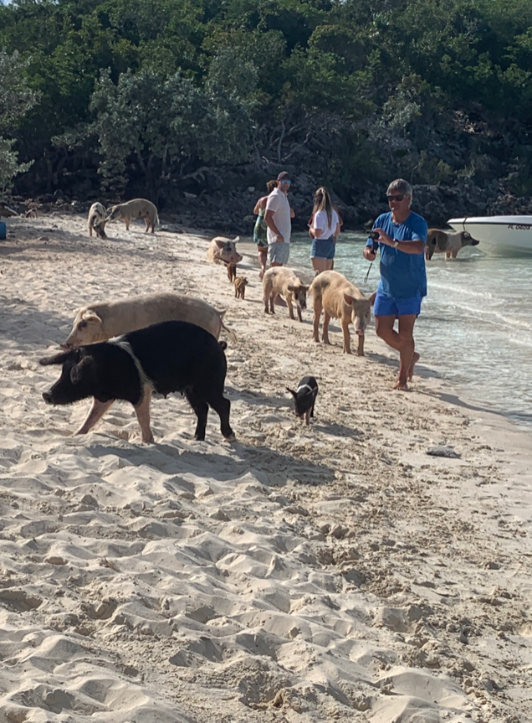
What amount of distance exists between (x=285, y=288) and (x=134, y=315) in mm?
4924

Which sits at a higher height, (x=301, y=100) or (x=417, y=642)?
(x=301, y=100)

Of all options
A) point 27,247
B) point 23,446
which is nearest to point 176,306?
point 23,446

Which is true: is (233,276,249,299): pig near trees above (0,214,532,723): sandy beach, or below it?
above

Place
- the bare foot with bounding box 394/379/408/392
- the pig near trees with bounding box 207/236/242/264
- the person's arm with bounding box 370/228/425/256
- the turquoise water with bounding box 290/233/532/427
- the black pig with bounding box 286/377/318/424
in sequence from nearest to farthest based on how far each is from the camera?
A: the black pig with bounding box 286/377/318/424 → the person's arm with bounding box 370/228/425/256 → the bare foot with bounding box 394/379/408/392 → the turquoise water with bounding box 290/233/532/427 → the pig near trees with bounding box 207/236/242/264

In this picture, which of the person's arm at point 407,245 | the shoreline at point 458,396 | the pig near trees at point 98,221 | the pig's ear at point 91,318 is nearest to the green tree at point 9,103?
the pig near trees at point 98,221

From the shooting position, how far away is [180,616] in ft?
11.4

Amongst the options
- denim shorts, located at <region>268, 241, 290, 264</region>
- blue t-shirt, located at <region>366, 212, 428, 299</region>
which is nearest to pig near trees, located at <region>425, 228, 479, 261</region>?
denim shorts, located at <region>268, 241, 290, 264</region>

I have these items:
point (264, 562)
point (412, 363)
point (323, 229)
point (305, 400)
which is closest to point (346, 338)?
point (412, 363)

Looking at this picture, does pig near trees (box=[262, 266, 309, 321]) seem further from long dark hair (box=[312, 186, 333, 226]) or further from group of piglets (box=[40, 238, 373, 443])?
group of piglets (box=[40, 238, 373, 443])

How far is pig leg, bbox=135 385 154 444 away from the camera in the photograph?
5.70 meters

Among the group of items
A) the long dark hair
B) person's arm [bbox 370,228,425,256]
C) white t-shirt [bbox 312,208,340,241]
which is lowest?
person's arm [bbox 370,228,425,256]

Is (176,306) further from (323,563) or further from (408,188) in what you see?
(323,563)

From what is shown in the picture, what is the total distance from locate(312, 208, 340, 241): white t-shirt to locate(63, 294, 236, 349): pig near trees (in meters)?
4.26

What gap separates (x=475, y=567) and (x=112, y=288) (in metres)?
9.16
